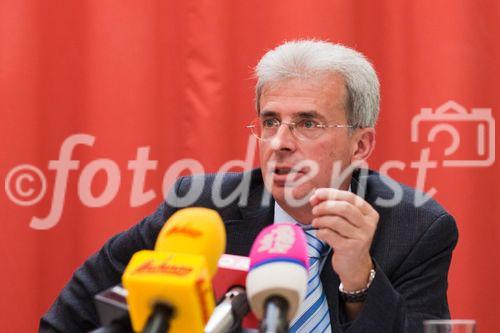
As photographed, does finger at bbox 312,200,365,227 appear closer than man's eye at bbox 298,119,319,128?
Yes

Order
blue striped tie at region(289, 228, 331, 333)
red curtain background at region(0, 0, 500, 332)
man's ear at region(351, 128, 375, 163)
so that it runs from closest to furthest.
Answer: blue striped tie at region(289, 228, 331, 333)
man's ear at region(351, 128, 375, 163)
red curtain background at region(0, 0, 500, 332)

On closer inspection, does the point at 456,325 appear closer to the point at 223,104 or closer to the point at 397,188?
the point at 397,188

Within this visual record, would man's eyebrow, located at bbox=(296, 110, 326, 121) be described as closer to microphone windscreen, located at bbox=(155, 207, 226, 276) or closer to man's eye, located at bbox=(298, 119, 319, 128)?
man's eye, located at bbox=(298, 119, 319, 128)

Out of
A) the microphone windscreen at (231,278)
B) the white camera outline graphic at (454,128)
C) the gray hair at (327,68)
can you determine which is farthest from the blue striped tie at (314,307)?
the white camera outline graphic at (454,128)

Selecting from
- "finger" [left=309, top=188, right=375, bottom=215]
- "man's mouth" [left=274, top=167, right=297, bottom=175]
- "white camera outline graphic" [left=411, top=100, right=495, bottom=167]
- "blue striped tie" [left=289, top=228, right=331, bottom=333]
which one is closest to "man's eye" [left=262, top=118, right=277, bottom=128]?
"man's mouth" [left=274, top=167, right=297, bottom=175]

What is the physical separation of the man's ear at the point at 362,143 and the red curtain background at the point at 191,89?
1.59 feet

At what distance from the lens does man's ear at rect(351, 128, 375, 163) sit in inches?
67.7

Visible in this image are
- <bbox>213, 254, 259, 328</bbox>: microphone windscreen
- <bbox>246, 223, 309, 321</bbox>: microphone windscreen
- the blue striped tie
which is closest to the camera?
<bbox>246, 223, 309, 321</bbox>: microphone windscreen

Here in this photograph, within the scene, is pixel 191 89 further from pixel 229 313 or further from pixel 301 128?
pixel 229 313

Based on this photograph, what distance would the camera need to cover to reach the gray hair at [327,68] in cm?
165

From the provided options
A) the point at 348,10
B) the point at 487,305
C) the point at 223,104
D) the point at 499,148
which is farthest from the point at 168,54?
the point at 487,305

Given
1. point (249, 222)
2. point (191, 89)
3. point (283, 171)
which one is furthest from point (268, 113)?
point (191, 89)

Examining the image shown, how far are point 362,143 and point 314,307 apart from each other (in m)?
0.45

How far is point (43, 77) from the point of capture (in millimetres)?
2199
